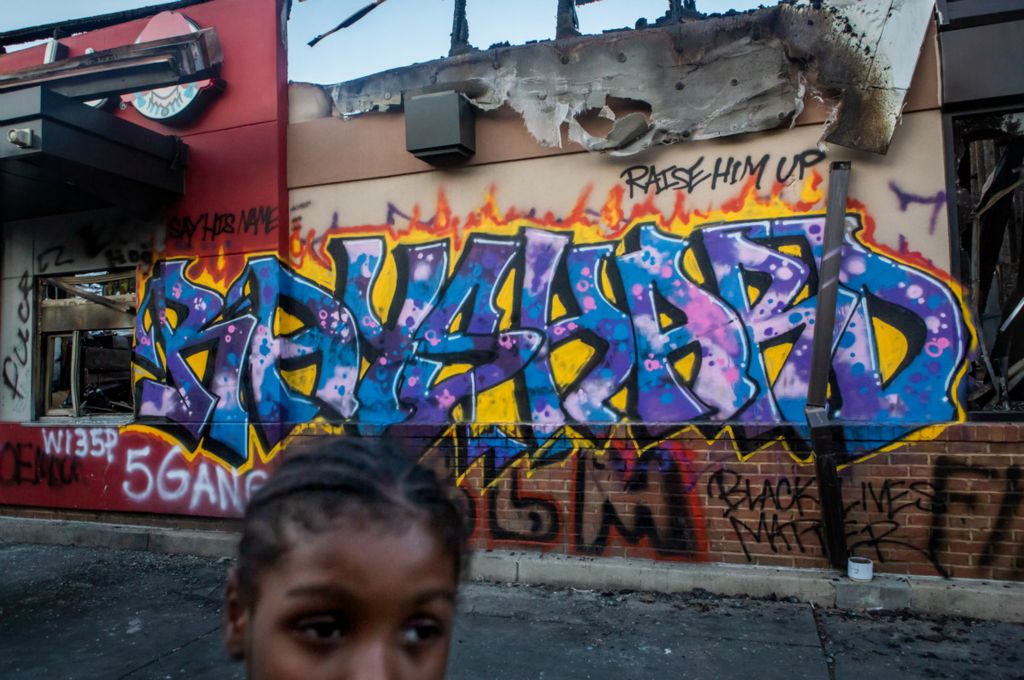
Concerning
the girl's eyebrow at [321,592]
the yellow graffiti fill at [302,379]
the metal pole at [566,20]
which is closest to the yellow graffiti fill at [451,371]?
the yellow graffiti fill at [302,379]

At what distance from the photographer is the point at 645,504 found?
540 centimetres

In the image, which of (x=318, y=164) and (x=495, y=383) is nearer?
(x=495, y=383)

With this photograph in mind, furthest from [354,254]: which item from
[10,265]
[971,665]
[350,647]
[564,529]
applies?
[350,647]

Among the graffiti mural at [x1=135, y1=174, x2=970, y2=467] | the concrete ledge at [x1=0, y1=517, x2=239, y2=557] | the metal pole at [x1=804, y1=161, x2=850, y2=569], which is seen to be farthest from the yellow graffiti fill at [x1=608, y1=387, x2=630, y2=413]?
the concrete ledge at [x1=0, y1=517, x2=239, y2=557]

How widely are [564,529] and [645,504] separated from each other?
658mm

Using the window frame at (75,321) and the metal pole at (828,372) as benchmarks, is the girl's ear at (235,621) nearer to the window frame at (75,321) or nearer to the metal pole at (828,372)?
the metal pole at (828,372)

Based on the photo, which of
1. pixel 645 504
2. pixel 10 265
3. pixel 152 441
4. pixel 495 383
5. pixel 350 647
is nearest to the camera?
pixel 350 647

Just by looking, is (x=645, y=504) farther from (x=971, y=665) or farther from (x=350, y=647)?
(x=350, y=647)

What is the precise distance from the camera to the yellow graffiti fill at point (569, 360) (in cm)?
572

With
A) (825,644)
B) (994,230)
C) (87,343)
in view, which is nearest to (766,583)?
(825,644)

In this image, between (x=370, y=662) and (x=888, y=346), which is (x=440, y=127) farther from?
(x=370, y=662)

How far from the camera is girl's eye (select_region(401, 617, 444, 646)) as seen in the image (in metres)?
1.09

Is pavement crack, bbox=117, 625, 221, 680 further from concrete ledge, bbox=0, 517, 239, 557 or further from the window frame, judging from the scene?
the window frame

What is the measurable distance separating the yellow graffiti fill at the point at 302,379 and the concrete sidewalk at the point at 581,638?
1.75 metres
